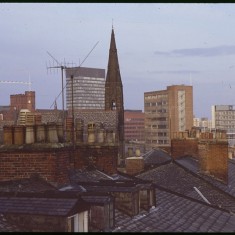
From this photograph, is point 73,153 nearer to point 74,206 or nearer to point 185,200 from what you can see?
point 185,200

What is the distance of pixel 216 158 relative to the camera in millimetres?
27141

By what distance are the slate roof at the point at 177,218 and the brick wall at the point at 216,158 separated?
26.9 feet

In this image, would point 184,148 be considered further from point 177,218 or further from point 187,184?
point 177,218

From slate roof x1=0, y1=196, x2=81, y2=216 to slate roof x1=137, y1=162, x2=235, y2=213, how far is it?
10.4 metres

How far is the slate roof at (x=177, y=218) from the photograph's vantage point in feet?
43.6

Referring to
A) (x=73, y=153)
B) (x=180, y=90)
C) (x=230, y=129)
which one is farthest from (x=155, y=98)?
(x=73, y=153)

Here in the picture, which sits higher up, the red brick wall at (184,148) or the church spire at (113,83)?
the church spire at (113,83)

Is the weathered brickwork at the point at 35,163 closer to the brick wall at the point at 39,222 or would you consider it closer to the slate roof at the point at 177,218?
the slate roof at the point at 177,218

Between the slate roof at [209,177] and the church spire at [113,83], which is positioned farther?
the church spire at [113,83]

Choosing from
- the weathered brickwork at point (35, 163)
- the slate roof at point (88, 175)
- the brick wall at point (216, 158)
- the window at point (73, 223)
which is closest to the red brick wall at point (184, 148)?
the brick wall at point (216, 158)

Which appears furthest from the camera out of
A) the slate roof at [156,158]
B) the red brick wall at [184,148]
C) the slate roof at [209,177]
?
the slate roof at [156,158]

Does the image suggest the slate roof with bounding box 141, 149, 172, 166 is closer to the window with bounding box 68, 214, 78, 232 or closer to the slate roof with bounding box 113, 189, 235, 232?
the slate roof with bounding box 113, 189, 235, 232

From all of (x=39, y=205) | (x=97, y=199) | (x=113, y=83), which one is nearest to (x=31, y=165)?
(x=97, y=199)

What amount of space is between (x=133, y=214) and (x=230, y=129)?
172 m
